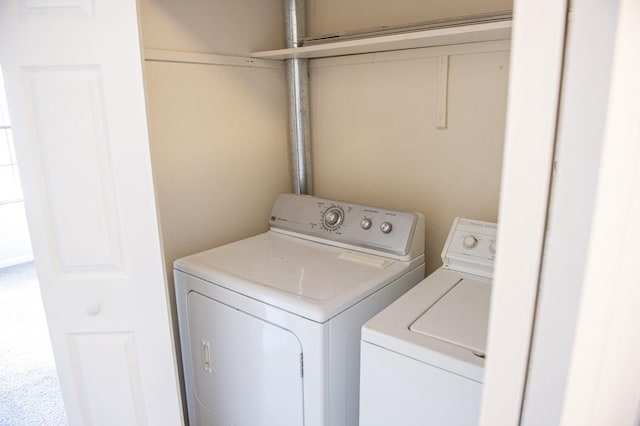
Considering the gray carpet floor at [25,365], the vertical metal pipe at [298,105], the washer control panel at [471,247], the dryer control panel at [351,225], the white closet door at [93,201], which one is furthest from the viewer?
the gray carpet floor at [25,365]

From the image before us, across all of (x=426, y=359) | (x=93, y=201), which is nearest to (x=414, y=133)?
(x=426, y=359)

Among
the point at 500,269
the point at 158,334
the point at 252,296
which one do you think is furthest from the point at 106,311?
the point at 500,269

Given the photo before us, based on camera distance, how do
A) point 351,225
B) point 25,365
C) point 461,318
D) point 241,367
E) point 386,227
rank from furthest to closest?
point 25,365 < point 351,225 < point 386,227 < point 241,367 < point 461,318

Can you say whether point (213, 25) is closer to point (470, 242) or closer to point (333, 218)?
point (333, 218)

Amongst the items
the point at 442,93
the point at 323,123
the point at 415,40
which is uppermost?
the point at 415,40

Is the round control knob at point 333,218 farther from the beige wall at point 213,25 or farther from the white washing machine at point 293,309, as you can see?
the beige wall at point 213,25

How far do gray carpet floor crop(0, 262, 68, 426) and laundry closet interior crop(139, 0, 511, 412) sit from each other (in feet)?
4.22

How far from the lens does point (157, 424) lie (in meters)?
1.71

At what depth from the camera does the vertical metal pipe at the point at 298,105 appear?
7.48 feet

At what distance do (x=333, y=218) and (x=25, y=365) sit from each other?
252cm

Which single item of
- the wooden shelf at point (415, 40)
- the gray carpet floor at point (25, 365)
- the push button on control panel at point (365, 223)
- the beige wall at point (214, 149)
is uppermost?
the wooden shelf at point (415, 40)

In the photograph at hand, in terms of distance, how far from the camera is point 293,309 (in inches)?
59.3

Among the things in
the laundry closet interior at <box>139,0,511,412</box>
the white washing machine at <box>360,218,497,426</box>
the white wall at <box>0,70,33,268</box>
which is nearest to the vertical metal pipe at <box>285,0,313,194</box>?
the laundry closet interior at <box>139,0,511,412</box>

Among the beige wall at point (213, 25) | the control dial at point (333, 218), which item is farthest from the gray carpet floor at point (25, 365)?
the beige wall at point (213, 25)
